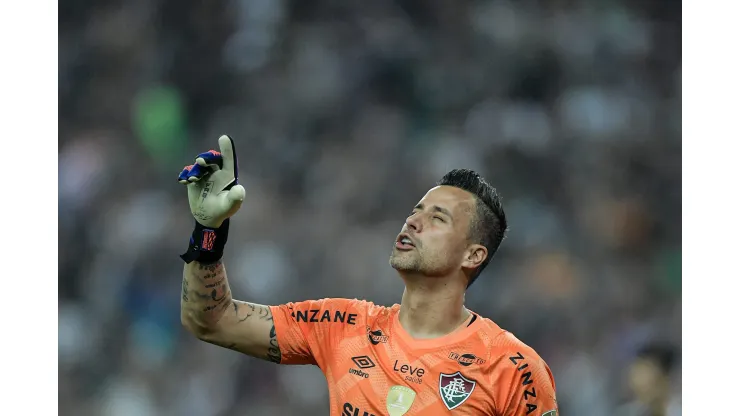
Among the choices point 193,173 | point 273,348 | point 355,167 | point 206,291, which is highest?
point 355,167

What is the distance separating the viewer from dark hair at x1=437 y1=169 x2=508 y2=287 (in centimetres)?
403

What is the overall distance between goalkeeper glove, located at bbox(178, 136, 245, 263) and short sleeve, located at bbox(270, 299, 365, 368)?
43 cm

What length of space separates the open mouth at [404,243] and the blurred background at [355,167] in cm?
336

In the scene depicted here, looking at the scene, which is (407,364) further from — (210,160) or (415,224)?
(210,160)

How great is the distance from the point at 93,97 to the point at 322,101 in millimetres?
2000

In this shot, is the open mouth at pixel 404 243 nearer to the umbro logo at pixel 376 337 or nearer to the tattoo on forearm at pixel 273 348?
the umbro logo at pixel 376 337

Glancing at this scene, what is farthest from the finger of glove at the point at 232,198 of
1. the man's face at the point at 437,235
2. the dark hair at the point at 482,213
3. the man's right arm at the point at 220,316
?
the dark hair at the point at 482,213

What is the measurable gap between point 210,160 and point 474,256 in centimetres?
121

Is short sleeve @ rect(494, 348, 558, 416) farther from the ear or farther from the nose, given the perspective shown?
the nose

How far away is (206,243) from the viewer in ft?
12.2

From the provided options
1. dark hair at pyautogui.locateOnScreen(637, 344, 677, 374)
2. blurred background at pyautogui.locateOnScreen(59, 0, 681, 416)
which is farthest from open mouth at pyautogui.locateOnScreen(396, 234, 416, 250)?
dark hair at pyautogui.locateOnScreen(637, 344, 677, 374)

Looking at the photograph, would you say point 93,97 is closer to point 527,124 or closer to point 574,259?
point 527,124

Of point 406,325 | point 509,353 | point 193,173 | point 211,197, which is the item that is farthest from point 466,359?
point 193,173

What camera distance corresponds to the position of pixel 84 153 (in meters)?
7.70
